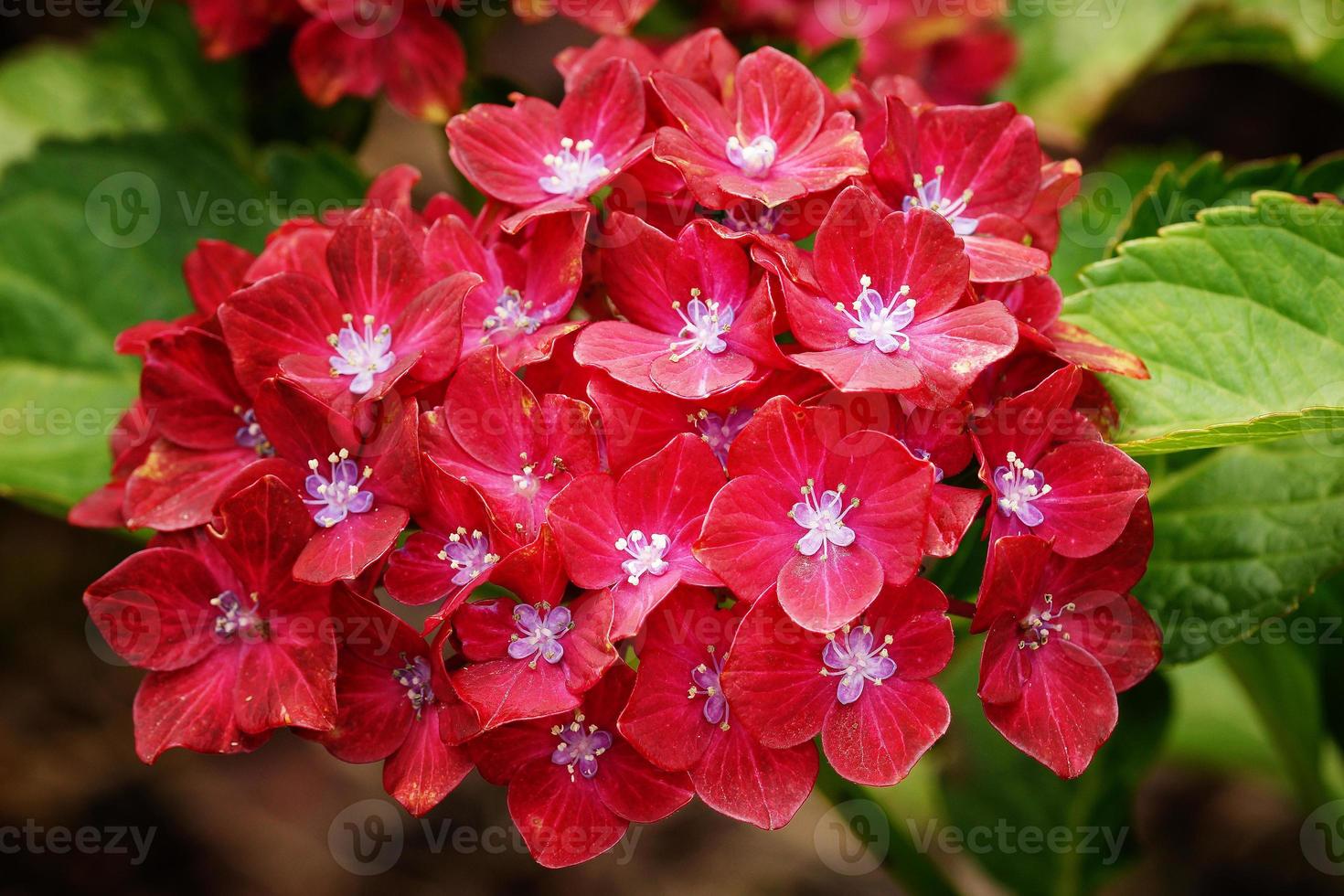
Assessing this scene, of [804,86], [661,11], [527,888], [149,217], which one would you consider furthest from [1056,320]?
[527,888]

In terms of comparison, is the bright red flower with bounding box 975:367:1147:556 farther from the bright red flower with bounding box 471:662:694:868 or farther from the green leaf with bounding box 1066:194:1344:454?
the bright red flower with bounding box 471:662:694:868

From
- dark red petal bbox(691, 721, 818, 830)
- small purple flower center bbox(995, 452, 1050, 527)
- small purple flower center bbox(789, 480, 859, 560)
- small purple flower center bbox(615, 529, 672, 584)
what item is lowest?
dark red petal bbox(691, 721, 818, 830)

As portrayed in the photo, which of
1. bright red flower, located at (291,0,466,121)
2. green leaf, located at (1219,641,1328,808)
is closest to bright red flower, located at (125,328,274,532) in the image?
bright red flower, located at (291,0,466,121)

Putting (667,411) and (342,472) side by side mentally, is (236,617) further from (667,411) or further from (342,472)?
(667,411)

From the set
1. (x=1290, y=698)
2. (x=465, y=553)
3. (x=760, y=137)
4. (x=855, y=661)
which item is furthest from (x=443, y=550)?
(x=1290, y=698)
